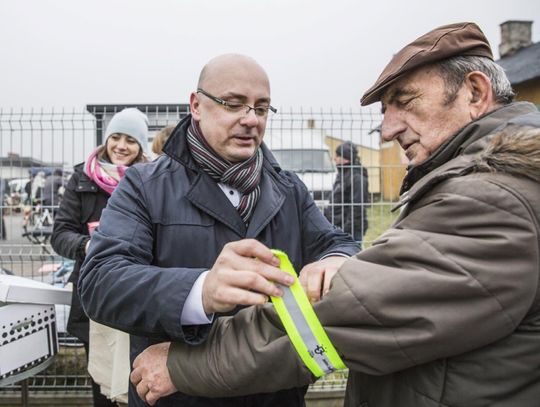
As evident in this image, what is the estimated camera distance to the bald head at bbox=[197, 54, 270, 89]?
1712 mm

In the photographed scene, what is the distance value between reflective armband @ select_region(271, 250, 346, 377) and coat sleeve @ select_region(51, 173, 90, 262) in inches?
96.3

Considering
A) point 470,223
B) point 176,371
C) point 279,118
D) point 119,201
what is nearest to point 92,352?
point 119,201

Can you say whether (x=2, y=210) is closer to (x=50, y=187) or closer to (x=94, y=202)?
(x=50, y=187)

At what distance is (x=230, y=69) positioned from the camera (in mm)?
1714

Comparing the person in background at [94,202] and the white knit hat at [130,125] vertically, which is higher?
the white knit hat at [130,125]

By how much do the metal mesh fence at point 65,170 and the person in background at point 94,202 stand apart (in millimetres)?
834

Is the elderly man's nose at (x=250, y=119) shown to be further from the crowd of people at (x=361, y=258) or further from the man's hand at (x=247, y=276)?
the man's hand at (x=247, y=276)

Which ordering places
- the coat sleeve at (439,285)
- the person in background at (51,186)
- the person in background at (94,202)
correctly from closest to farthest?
1. the coat sleeve at (439,285)
2. the person in background at (94,202)
3. the person in background at (51,186)

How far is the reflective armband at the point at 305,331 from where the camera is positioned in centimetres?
110

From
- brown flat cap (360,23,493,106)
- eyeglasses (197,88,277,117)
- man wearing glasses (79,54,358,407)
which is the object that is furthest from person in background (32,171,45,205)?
brown flat cap (360,23,493,106)

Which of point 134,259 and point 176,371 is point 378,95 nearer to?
point 134,259

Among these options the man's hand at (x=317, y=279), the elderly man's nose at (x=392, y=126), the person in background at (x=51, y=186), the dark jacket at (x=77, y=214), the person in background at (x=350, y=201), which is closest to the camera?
the man's hand at (x=317, y=279)

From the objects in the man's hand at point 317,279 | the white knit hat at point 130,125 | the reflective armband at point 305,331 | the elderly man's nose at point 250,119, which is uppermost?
the white knit hat at point 130,125

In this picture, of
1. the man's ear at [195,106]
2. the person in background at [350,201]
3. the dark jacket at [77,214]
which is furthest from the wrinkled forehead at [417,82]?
the person in background at [350,201]
